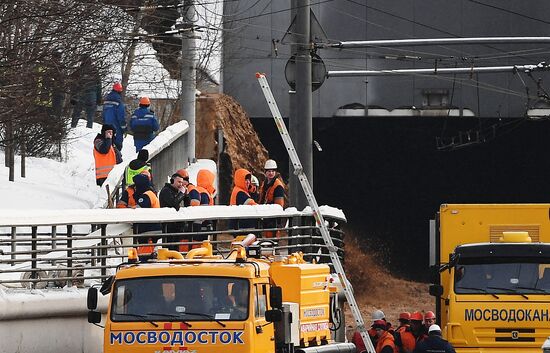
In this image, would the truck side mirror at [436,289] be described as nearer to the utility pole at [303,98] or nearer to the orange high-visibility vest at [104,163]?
the utility pole at [303,98]

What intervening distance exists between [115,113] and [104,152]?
2.54 metres

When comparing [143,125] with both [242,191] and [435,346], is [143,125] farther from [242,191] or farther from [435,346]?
[435,346]

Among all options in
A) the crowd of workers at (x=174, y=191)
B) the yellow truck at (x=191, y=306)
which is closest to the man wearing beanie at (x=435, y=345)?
the yellow truck at (x=191, y=306)

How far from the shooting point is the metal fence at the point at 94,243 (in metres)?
18.1

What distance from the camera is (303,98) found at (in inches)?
945

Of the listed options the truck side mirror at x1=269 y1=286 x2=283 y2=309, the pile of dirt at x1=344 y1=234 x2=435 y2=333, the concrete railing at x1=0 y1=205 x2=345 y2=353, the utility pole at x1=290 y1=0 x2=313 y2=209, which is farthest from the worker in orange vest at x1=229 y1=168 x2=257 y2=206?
the pile of dirt at x1=344 y1=234 x2=435 y2=333

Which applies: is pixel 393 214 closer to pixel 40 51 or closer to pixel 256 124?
pixel 256 124

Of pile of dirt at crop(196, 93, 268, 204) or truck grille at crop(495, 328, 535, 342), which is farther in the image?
pile of dirt at crop(196, 93, 268, 204)

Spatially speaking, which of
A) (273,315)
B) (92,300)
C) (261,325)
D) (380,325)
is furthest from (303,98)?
(92,300)

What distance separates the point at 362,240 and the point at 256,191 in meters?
27.9

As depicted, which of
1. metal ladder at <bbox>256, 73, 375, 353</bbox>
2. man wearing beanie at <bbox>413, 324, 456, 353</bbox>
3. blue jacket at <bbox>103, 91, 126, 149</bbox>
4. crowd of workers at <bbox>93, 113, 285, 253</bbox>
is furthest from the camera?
blue jacket at <bbox>103, 91, 126, 149</bbox>

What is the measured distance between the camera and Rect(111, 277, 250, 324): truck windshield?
15.1 m

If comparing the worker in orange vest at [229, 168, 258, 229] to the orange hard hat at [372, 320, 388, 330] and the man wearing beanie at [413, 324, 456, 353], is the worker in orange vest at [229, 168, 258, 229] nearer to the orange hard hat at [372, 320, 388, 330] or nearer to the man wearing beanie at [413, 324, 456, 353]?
the orange hard hat at [372, 320, 388, 330]

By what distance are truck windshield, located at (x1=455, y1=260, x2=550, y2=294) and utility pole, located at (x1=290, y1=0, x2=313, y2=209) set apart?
12.0 feet
